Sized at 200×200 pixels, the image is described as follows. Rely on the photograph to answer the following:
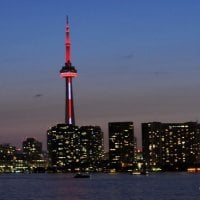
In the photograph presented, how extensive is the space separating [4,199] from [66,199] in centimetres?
1050

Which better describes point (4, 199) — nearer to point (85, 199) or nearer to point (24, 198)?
point (24, 198)

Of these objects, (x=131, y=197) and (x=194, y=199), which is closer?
(x=194, y=199)

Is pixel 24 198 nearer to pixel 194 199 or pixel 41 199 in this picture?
pixel 41 199

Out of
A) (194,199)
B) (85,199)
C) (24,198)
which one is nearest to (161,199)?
(194,199)

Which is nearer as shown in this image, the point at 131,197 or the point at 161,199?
the point at 161,199

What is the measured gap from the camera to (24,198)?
112062mm

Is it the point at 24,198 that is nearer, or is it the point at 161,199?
the point at 161,199

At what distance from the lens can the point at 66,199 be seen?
105 meters

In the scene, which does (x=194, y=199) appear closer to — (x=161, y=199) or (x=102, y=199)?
(x=161, y=199)

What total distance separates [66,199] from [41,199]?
16.5 ft

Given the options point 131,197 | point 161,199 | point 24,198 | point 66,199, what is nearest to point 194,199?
point 161,199

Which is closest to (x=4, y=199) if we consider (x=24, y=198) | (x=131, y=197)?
(x=24, y=198)

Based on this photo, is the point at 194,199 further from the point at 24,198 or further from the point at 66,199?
the point at 24,198

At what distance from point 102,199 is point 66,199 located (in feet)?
20.3
